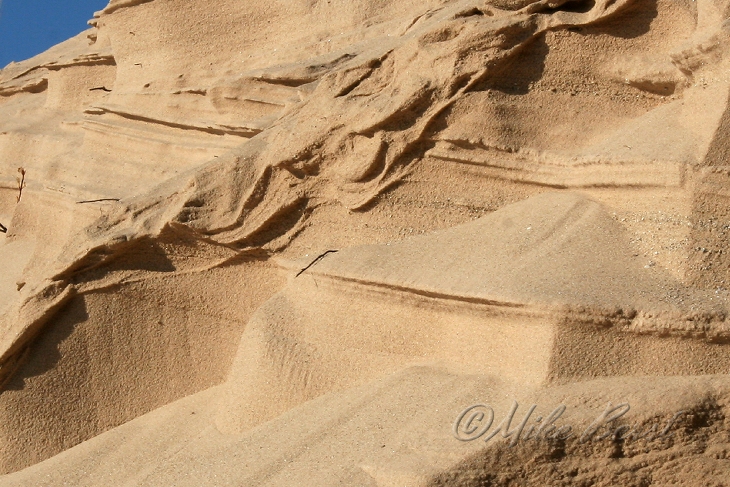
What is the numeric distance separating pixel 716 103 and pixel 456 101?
121 cm

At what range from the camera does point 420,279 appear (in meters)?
4.02

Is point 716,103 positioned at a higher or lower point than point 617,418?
higher

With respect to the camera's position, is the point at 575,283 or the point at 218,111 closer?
the point at 575,283

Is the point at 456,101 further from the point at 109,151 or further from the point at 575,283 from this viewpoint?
the point at 109,151

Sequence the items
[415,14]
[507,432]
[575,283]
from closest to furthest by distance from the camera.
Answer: [507,432]
[575,283]
[415,14]

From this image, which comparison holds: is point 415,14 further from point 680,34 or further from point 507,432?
point 507,432

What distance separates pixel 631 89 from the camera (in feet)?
14.5

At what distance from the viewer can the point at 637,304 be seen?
11.7 feet

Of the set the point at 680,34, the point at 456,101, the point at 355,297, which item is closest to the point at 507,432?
the point at 355,297

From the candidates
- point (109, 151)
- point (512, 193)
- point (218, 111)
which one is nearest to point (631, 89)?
point (512, 193)

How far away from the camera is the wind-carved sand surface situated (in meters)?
3.55

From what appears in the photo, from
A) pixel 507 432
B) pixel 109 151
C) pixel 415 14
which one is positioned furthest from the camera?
pixel 109 151

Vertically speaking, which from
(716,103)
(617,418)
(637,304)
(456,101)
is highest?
(456,101)

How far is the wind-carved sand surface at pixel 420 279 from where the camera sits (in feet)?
11.7
